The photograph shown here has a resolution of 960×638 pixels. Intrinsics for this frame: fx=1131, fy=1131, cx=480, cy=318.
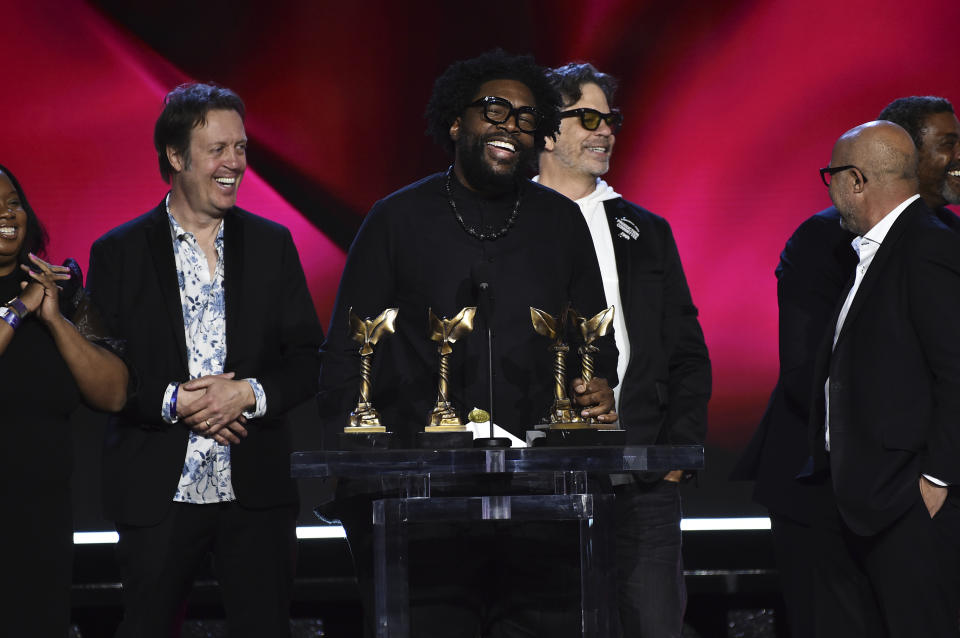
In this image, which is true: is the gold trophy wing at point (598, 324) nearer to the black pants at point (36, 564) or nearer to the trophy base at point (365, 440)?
the trophy base at point (365, 440)

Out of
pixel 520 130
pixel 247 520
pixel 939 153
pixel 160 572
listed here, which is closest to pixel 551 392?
pixel 520 130

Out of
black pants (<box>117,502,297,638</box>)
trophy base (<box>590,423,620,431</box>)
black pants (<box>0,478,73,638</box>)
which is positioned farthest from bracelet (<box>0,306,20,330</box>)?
trophy base (<box>590,423,620,431</box>)

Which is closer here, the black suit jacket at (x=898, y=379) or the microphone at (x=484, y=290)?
the microphone at (x=484, y=290)

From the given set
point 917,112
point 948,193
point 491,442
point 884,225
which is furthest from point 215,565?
point 917,112

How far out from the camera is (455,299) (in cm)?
306

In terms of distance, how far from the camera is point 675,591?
11.6 ft

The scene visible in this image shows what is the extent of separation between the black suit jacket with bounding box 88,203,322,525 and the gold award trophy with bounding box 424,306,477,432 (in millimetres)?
767

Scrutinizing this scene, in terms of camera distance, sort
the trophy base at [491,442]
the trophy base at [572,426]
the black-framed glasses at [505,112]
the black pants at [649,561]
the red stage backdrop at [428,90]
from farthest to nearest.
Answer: the red stage backdrop at [428,90], the black pants at [649,561], the black-framed glasses at [505,112], the trophy base at [572,426], the trophy base at [491,442]

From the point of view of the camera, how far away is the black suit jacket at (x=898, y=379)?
3129 mm

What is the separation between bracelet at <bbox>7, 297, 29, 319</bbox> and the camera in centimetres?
306

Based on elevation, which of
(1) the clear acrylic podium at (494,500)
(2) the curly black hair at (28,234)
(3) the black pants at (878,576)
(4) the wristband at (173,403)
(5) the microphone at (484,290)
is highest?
(2) the curly black hair at (28,234)

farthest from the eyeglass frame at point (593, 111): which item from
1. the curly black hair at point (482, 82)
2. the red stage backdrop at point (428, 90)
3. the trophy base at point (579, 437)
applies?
the trophy base at point (579, 437)

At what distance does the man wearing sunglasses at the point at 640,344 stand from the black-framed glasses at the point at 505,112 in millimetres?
373

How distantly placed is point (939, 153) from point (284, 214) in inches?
101
